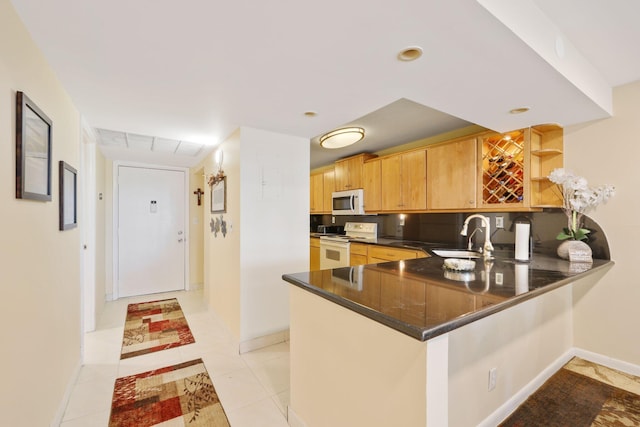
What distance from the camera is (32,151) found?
1.31 meters

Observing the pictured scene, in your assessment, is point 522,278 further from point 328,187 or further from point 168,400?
point 328,187

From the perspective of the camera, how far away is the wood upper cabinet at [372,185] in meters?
3.97

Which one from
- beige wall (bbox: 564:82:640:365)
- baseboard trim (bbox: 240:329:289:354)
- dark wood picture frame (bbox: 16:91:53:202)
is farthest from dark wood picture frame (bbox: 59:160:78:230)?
beige wall (bbox: 564:82:640:365)

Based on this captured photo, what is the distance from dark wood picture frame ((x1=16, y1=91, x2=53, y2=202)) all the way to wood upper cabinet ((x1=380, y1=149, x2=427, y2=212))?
10.7ft

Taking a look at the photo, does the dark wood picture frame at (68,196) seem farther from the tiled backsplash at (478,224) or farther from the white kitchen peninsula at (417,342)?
the tiled backsplash at (478,224)

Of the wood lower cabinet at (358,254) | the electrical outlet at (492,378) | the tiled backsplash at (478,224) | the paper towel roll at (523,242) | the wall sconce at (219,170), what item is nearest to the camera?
the electrical outlet at (492,378)

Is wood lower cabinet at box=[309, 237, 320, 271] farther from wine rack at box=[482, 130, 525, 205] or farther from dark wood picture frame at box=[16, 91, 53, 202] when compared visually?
dark wood picture frame at box=[16, 91, 53, 202]

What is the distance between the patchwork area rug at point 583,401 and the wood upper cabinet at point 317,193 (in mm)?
3922

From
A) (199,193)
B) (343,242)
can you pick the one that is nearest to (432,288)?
(343,242)

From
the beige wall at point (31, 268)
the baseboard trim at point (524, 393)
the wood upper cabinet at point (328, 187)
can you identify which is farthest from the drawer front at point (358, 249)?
the beige wall at point (31, 268)

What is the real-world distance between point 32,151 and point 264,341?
2182 mm

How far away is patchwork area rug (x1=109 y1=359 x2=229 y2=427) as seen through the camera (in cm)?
170

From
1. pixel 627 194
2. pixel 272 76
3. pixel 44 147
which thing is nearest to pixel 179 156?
pixel 44 147

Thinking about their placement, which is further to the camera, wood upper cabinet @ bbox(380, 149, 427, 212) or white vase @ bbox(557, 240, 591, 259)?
wood upper cabinet @ bbox(380, 149, 427, 212)
